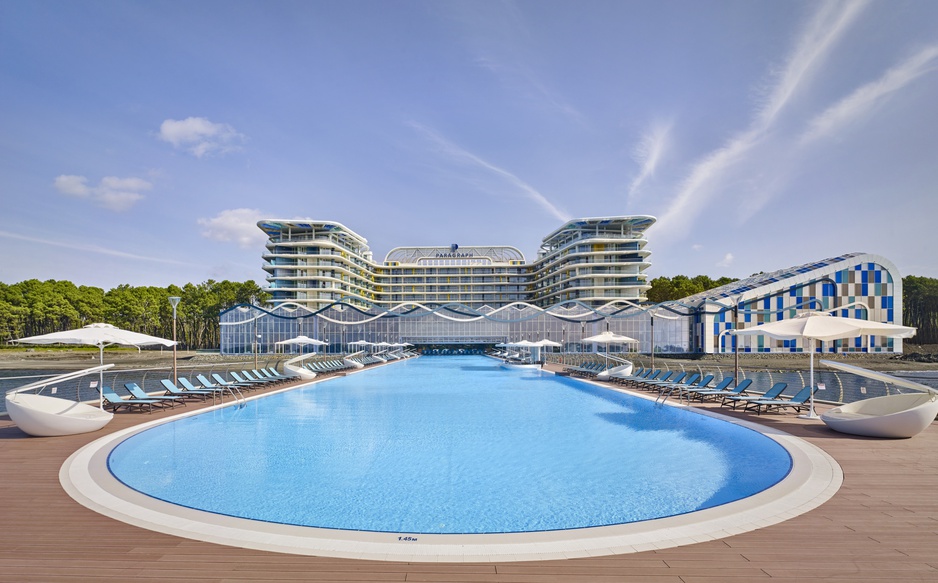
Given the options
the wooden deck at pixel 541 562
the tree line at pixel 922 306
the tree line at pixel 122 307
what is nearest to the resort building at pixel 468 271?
the tree line at pixel 122 307

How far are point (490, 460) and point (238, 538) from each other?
5.02 meters

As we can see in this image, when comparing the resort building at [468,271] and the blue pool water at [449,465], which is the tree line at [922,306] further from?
the blue pool water at [449,465]

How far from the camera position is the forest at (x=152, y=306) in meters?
61.1

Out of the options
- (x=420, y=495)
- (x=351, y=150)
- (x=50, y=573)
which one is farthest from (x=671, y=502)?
(x=351, y=150)

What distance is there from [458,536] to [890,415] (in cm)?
821

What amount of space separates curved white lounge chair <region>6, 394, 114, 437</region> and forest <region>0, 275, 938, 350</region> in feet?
194

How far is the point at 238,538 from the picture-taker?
14.0ft

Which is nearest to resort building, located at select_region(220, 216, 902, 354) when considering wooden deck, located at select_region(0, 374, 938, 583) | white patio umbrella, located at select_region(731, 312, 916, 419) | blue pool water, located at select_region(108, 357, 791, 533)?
white patio umbrella, located at select_region(731, 312, 916, 419)

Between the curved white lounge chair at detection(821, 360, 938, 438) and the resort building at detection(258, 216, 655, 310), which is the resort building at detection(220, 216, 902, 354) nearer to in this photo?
the resort building at detection(258, 216, 655, 310)

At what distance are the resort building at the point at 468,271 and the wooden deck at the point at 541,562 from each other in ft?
199

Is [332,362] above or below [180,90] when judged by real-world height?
below

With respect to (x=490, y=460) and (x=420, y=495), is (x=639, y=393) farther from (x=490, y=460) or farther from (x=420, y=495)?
(x=420, y=495)

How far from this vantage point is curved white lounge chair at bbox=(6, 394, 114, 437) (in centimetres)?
857

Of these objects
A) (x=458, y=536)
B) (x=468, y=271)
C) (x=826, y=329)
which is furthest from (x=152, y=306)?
(x=458, y=536)
